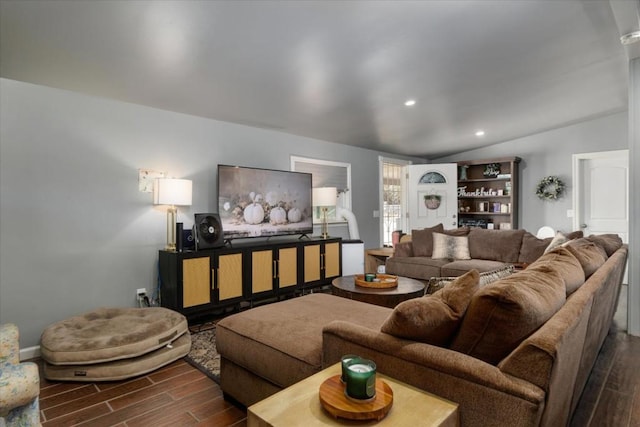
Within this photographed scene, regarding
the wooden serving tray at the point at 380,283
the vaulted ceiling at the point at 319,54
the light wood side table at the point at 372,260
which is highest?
the vaulted ceiling at the point at 319,54

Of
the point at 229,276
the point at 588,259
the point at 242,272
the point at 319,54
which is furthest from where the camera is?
the point at 242,272

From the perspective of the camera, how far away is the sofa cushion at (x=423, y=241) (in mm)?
5117

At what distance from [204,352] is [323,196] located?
8.96 feet

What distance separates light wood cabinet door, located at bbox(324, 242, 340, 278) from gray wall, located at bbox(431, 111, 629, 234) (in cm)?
366

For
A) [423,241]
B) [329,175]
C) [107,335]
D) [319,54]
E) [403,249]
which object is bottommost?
[107,335]

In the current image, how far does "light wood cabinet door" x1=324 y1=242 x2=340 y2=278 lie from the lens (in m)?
4.85

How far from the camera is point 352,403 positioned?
3.49 ft

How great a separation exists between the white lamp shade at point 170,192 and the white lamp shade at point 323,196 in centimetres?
198

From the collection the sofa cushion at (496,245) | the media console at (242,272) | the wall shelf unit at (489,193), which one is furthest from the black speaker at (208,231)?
the wall shelf unit at (489,193)

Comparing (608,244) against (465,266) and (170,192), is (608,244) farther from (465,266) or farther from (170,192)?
(170,192)

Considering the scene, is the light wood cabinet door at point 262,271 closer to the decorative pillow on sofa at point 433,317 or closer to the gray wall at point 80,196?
the gray wall at point 80,196

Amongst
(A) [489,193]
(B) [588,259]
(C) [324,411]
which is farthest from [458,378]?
(A) [489,193]

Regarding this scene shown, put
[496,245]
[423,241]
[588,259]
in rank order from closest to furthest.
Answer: [588,259] → [496,245] → [423,241]

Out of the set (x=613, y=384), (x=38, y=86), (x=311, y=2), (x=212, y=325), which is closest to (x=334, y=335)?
(x=311, y=2)
